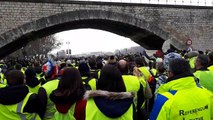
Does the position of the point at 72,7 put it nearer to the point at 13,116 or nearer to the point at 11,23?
the point at 11,23

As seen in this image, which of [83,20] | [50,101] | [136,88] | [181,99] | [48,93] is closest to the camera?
[181,99]

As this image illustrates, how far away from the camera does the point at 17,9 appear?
22.6 metres

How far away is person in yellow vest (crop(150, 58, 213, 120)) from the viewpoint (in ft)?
12.4

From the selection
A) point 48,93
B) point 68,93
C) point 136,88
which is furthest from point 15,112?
point 136,88

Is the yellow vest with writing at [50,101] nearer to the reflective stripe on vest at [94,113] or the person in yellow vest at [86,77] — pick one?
the person in yellow vest at [86,77]

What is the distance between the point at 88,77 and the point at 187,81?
228cm

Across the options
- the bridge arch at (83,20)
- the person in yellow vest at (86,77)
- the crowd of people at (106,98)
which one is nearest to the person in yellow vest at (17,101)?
the crowd of people at (106,98)

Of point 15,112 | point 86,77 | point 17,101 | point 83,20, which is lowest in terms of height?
point 15,112

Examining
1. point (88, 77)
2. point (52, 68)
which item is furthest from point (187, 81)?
point (52, 68)

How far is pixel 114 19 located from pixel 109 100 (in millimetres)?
20334

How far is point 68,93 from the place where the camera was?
4273 millimetres

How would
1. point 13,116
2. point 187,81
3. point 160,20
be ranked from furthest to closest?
1. point 160,20
2. point 13,116
3. point 187,81

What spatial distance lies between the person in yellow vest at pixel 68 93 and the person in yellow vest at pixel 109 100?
0.18 m

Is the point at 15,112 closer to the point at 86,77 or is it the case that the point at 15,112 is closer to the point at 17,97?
the point at 17,97
